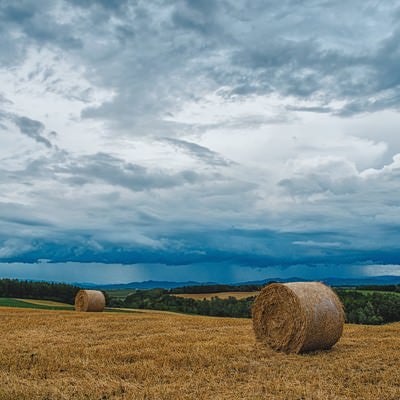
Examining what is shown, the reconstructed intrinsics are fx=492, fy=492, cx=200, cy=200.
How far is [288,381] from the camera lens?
8.30 metres

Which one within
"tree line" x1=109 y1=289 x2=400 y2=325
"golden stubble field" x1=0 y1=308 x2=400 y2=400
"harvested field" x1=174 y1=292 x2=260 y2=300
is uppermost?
"harvested field" x1=174 y1=292 x2=260 y2=300

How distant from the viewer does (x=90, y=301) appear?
29.9 meters

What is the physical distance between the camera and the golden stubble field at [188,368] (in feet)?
25.0

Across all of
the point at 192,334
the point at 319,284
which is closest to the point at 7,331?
the point at 192,334

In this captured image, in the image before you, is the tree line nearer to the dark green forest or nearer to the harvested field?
the dark green forest

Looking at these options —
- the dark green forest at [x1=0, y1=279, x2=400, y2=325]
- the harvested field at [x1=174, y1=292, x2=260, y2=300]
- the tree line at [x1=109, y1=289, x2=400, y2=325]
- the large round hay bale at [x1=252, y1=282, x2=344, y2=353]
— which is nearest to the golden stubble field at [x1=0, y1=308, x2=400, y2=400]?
the large round hay bale at [x1=252, y1=282, x2=344, y2=353]

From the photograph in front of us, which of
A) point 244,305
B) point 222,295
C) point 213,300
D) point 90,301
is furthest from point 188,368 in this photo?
point 222,295

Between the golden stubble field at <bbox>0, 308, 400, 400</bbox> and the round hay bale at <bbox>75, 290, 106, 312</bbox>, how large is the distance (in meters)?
15.8

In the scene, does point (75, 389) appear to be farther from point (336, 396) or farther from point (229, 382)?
point (336, 396)

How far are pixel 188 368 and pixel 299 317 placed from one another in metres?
3.76

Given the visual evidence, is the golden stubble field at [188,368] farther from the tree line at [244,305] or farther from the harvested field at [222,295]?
the harvested field at [222,295]

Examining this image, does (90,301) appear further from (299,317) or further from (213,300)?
(299,317)

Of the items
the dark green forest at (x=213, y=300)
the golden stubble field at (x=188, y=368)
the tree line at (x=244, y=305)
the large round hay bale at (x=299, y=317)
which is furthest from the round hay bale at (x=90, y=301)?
the large round hay bale at (x=299, y=317)

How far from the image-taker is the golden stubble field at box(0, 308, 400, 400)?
761cm
